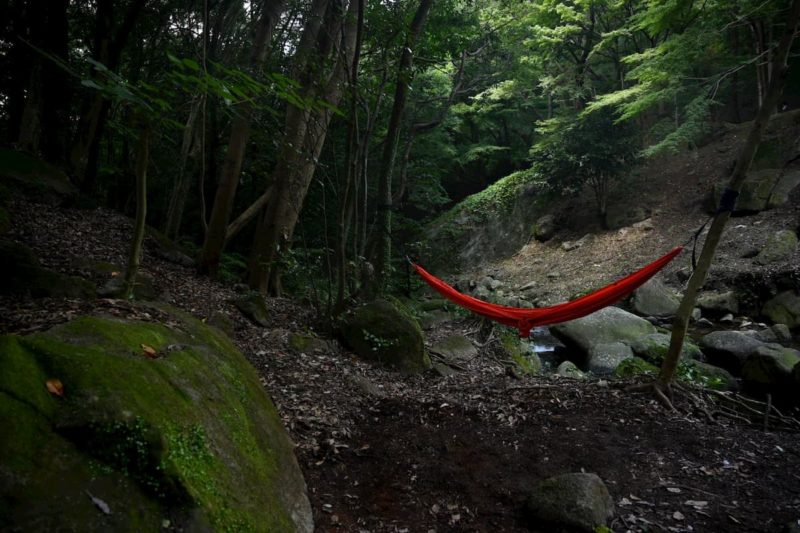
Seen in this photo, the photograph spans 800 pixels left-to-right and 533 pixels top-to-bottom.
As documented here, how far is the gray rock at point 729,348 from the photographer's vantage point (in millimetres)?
4695

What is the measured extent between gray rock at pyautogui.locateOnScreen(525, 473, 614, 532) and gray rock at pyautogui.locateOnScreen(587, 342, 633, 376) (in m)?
3.26

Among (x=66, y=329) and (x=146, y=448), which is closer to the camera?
(x=146, y=448)

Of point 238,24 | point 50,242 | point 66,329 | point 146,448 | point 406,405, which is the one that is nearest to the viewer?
point 146,448

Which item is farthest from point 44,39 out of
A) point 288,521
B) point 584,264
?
point 584,264

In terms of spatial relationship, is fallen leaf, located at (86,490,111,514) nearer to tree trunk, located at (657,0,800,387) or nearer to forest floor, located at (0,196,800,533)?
forest floor, located at (0,196,800,533)

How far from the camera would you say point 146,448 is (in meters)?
1.12

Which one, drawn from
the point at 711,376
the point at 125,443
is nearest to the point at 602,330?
the point at 711,376

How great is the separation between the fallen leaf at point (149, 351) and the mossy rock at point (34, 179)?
12.8 ft

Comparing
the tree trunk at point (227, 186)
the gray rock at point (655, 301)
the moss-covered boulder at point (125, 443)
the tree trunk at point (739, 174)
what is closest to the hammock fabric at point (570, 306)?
the tree trunk at point (739, 174)

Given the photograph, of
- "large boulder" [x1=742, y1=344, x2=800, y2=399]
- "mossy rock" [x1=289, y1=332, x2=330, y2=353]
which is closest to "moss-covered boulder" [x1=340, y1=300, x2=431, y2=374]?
"mossy rock" [x1=289, y1=332, x2=330, y2=353]

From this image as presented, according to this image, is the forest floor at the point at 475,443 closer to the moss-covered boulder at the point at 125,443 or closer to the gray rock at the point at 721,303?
the moss-covered boulder at the point at 125,443

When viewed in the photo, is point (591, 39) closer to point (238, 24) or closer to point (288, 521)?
point (238, 24)

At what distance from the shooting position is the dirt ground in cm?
181

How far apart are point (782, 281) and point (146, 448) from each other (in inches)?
295
